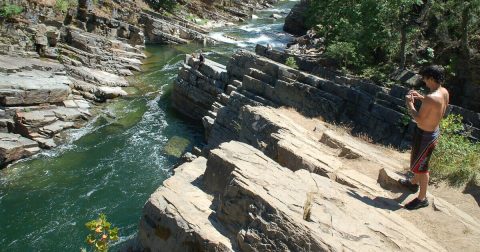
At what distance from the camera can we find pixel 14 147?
53.9ft

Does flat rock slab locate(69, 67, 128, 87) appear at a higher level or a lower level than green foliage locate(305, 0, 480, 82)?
lower

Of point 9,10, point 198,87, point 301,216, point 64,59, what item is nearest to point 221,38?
point 64,59

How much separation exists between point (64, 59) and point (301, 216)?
22691 millimetres

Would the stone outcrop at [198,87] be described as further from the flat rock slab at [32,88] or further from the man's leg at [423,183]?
the man's leg at [423,183]

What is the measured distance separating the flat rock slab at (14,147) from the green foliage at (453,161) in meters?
15.4

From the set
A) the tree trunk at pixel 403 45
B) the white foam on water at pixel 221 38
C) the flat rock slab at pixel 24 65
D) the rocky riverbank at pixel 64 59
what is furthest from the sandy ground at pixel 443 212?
the white foam on water at pixel 221 38

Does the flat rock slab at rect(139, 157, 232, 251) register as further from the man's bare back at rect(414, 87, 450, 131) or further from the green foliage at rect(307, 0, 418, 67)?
the green foliage at rect(307, 0, 418, 67)

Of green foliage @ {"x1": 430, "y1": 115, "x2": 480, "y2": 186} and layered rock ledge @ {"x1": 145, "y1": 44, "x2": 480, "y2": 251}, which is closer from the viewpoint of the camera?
layered rock ledge @ {"x1": 145, "y1": 44, "x2": 480, "y2": 251}

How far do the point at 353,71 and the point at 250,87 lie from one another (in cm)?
549

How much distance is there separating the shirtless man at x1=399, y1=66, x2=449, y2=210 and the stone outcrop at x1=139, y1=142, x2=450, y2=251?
0.93 metres

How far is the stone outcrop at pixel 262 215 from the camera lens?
6504mm

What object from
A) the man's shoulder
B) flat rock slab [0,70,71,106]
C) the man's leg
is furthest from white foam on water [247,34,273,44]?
the man's shoulder

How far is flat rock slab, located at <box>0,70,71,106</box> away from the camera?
18.3 metres

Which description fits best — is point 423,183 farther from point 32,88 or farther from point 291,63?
point 32,88
